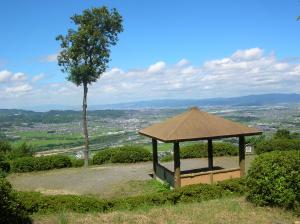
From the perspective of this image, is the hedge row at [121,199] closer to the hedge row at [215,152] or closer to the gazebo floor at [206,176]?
the gazebo floor at [206,176]

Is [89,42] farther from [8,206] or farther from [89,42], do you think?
[8,206]

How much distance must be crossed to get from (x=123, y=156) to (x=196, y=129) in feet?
32.3

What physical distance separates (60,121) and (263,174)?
153858mm

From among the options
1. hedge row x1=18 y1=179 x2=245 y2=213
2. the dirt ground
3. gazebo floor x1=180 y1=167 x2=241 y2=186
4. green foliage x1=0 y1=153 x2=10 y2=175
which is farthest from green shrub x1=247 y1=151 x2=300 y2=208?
green foliage x1=0 y1=153 x2=10 y2=175

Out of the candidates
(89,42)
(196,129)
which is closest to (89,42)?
(89,42)

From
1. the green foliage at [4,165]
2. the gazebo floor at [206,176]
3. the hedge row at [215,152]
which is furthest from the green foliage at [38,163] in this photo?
the gazebo floor at [206,176]

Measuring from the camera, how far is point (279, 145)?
27766mm

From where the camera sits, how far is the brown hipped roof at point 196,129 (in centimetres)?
1800

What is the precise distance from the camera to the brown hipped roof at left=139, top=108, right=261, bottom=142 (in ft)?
59.1

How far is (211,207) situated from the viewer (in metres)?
11.2

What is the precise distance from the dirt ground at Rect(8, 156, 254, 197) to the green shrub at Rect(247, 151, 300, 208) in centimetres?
789

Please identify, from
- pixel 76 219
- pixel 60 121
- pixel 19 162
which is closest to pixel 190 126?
pixel 76 219

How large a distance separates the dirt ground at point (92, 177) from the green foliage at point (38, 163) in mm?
590

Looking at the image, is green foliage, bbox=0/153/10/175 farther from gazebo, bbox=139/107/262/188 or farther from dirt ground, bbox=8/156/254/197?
gazebo, bbox=139/107/262/188
